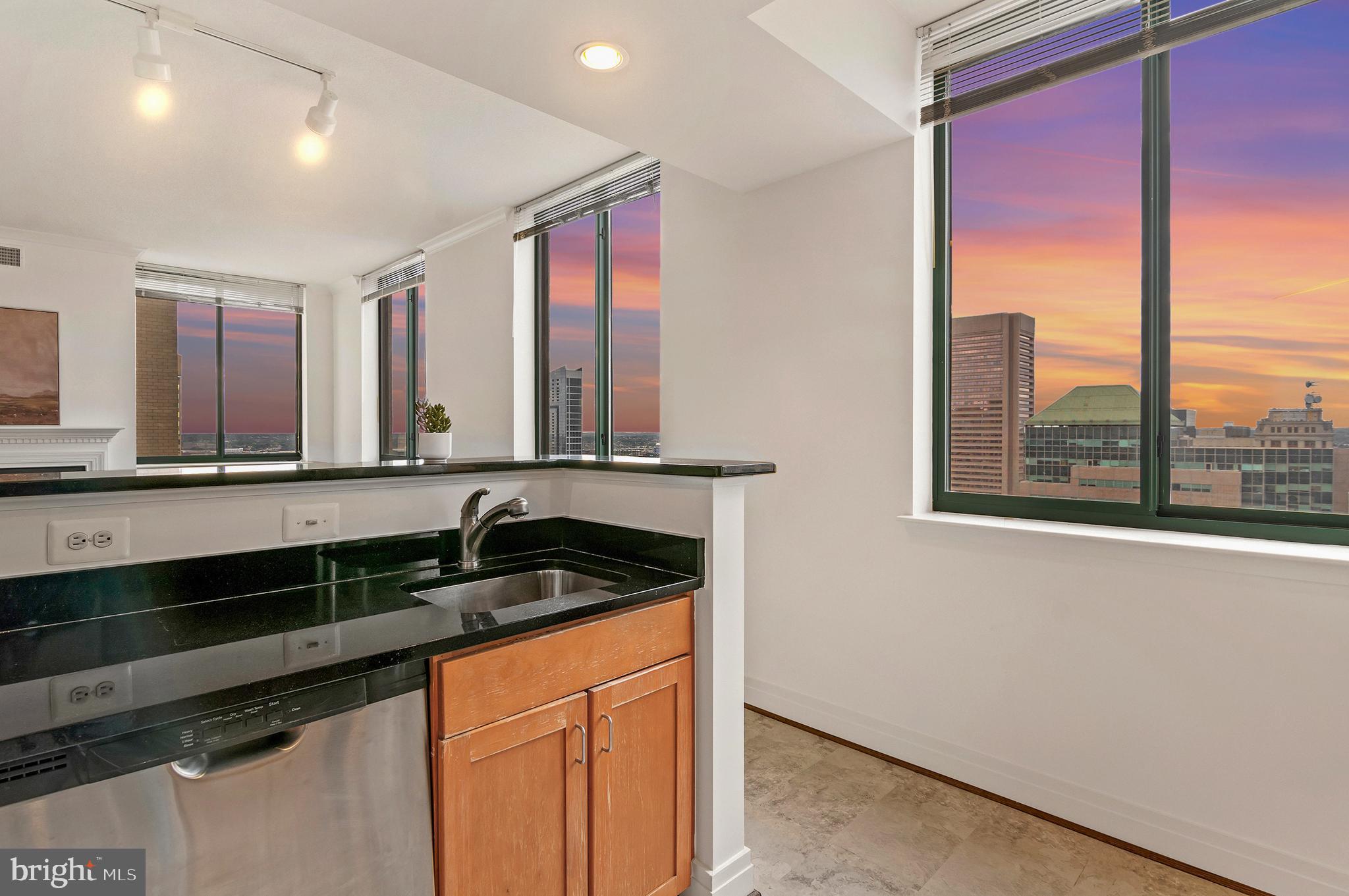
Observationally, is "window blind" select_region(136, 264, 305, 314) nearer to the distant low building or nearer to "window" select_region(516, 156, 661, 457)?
"window" select_region(516, 156, 661, 457)

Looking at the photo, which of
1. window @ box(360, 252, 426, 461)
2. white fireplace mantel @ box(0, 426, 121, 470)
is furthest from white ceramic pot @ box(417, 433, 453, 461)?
white fireplace mantel @ box(0, 426, 121, 470)

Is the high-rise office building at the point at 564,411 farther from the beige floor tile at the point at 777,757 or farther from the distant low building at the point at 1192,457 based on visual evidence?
the distant low building at the point at 1192,457

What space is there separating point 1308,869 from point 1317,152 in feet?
6.26

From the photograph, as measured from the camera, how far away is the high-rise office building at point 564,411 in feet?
13.5

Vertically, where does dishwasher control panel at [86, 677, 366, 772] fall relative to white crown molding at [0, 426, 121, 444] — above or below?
below

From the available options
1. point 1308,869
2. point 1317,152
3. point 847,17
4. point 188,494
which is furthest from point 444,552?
point 1317,152

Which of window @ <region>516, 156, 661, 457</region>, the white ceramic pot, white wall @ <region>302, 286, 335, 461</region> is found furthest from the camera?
white wall @ <region>302, 286, 335, 461</region>

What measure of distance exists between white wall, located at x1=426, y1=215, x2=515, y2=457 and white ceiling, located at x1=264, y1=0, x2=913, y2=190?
2137mm

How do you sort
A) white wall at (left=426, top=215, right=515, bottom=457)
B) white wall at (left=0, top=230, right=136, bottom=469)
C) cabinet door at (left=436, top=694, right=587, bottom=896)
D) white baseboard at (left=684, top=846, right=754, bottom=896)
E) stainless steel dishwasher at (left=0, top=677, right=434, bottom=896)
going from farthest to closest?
white wall at (left=0, top=230, right=136, bottom=469) → white wall at (left=426, top=215, right=515, bottom=457) → white baseboard at (left=684, top=846, right=754, bottom=896) → cabinet door at (left=436, top=694, right=587, bottom=896) → stainless steel dishwasher at (left=0, top=677, right=434, bottom=896)

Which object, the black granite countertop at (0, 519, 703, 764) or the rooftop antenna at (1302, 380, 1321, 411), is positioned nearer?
the black granite countertop at (0, 519, 703, 764)

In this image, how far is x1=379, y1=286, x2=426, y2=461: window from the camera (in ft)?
18.7

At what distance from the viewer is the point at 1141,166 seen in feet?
6.73

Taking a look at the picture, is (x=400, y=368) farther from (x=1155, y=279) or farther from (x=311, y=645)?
(x=1155, y=279)

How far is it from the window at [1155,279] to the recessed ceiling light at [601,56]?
3.88 ft
